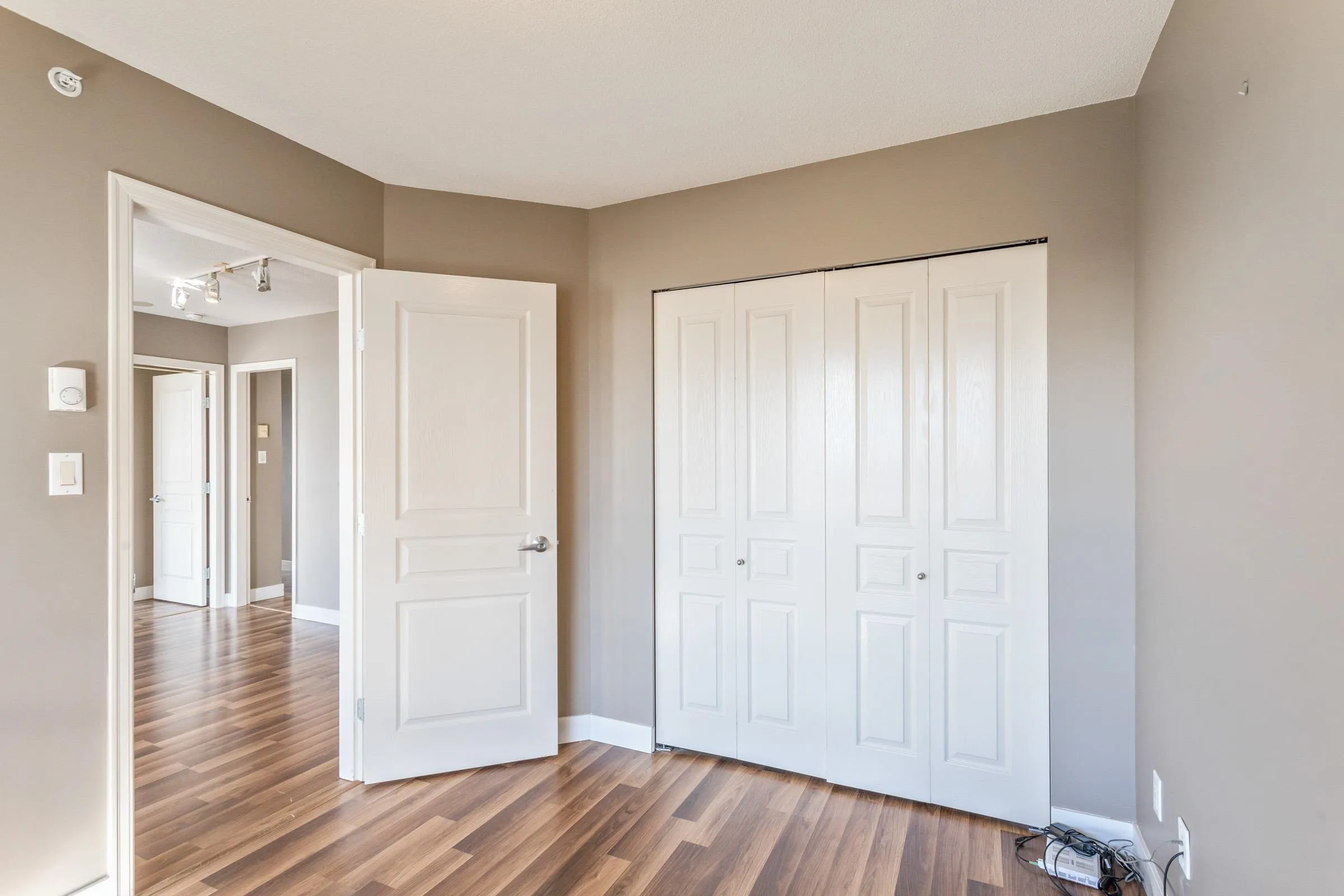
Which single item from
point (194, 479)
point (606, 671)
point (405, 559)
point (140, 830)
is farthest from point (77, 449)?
point (194, 479)

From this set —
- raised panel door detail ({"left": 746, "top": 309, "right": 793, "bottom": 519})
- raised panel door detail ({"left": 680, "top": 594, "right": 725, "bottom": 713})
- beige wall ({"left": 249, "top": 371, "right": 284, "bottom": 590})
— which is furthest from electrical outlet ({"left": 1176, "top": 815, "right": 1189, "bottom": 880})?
beige wall ({"left": 249, "top": 371, "right": 284, "bottom": 590})

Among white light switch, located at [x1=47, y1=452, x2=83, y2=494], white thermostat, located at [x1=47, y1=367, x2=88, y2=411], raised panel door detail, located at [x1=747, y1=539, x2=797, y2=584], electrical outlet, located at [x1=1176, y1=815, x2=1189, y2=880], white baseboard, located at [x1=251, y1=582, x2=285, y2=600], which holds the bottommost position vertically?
white baseboard, located at [x1=251, y1=582, x2=285, y2=600]

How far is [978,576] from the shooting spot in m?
2.43

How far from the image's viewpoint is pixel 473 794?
262 centimetres

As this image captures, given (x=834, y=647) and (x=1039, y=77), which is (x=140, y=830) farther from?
(x=1039, y=77)

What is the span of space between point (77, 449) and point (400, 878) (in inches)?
64.5

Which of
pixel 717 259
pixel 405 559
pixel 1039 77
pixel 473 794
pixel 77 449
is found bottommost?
pixel 473 794

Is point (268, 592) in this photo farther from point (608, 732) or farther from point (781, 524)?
point (781, 524)

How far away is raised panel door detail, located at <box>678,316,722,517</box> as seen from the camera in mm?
2939

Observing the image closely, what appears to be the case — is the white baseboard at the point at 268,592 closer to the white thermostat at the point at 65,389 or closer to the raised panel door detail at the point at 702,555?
the white thermostat at the point at 65,389

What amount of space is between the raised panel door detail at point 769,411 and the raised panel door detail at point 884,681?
23.1 inches

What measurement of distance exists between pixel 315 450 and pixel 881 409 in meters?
4.90

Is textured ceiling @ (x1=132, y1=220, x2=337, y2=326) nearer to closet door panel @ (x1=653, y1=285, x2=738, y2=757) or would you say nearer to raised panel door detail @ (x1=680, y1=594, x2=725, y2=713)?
closet door panel @ (x1=653, y1=285, x2=738, y2=757)

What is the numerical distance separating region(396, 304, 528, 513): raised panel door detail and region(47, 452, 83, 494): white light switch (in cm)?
104
